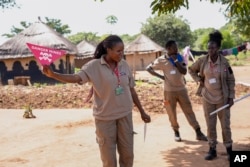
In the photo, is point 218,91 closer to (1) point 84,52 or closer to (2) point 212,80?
(2) point 212,80

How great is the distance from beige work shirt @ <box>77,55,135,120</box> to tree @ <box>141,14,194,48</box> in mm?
47149

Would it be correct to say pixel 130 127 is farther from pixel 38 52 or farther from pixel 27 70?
pixel 27 70

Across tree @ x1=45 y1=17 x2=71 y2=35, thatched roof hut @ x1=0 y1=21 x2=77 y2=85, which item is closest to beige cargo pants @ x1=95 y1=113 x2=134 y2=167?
thatched roof hut @ x1=0 y1=21 x2=77 y2=85

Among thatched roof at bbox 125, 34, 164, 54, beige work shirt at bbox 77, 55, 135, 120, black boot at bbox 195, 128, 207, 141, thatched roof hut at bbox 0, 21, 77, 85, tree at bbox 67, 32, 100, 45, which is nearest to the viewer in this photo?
beige work shirt at bbox 77, 55, 135, 120

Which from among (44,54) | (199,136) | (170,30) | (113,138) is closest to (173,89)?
(199,136)

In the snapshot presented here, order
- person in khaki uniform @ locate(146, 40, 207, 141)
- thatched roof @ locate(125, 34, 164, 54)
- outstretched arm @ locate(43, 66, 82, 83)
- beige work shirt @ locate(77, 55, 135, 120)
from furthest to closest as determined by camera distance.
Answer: thatched roof @ locate(125, 34, 164, 54), person in khaki uniform @ locate(146, 40, 207, 141), beige work shirt @ locate(77, 55, 135, 120), outstretched arm @ locate(43, 66, 82, 83)

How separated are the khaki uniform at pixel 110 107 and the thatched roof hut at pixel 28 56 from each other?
21563 millimetres

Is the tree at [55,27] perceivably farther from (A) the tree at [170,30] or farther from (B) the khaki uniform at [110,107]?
(B) the khaki uniform at [110,107]

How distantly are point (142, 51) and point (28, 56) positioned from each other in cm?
1357

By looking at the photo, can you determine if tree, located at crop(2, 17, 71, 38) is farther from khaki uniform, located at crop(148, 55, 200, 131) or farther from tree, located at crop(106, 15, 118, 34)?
khaki uniform, located at crop(148, 55, 200, 131)

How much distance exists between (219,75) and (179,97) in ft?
5.33

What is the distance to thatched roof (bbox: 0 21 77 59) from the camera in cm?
2512

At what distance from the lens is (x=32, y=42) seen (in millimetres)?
25953

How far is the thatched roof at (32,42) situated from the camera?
25125 millimetres
